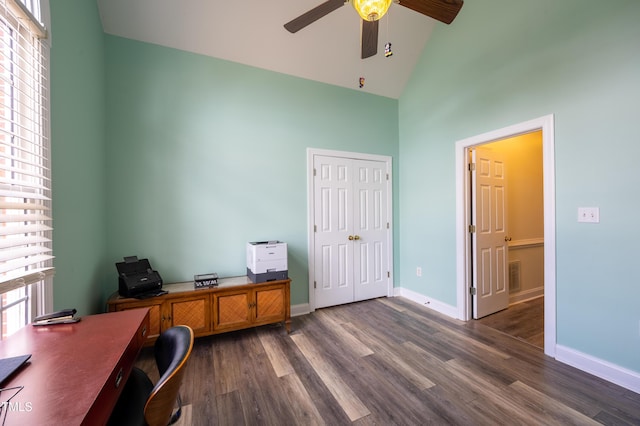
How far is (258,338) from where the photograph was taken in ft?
8.59

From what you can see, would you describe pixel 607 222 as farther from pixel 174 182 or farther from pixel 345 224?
pixel 174 182

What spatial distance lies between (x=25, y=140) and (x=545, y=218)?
3661mm

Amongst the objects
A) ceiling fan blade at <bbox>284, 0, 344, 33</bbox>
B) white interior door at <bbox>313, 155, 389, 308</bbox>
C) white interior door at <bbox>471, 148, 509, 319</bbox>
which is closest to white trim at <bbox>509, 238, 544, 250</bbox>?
white interior door at <bbox>471, 148, 509, 319</bbox>

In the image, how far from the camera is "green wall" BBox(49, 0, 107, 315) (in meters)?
1.56

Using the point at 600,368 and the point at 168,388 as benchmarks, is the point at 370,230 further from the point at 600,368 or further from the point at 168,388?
the point at 168,388

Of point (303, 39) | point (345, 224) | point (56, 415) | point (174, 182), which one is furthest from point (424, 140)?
point (56, 415)

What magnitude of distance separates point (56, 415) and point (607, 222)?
3.22m

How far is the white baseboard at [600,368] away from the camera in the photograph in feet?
5.88

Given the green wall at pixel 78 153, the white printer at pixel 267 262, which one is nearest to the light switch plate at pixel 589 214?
the white printer at pixel 267 262

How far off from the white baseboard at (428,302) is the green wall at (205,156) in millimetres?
1581

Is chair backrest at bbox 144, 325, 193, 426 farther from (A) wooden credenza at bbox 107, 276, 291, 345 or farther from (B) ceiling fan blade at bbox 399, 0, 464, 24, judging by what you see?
(B) ceiling fan blade at bbox 399, 0, 464, 24

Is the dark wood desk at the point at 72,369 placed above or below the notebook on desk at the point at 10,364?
below

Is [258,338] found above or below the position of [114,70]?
below

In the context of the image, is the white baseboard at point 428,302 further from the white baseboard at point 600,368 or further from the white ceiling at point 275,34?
the white ceiling at point 275,34
